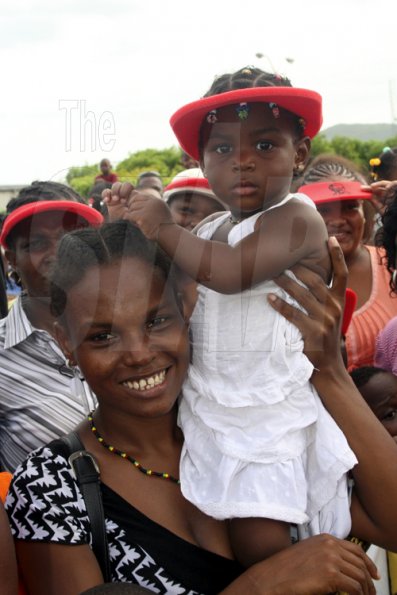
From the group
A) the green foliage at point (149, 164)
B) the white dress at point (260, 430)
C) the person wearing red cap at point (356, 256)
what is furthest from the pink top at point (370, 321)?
the green foliage at point (149, 164)

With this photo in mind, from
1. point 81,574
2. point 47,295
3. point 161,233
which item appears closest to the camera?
point 81,574

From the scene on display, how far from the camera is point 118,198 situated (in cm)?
185

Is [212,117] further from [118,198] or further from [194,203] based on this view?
[194,203]

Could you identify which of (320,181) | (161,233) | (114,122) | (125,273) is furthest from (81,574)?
(320,181)

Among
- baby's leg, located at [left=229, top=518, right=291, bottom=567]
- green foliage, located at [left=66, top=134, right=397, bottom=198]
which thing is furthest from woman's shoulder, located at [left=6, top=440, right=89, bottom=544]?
green foliage, located at [left=66, top=134, right=397, bottom=198]

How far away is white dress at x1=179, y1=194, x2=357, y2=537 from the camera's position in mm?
1717

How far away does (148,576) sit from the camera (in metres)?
1.63

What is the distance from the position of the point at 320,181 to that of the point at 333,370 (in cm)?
191

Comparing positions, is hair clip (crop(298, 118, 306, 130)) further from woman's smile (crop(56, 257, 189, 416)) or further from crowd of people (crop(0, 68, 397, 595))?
woman's smile (crop(56, 257, 189, 416))

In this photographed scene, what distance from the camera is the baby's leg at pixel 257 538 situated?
5.45ft

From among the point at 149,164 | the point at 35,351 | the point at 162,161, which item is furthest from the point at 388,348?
the point at 162,161

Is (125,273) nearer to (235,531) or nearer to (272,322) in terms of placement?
(272,322)

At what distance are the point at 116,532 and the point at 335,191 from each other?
7.23 feet

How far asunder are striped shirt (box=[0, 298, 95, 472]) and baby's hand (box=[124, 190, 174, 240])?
83cm
